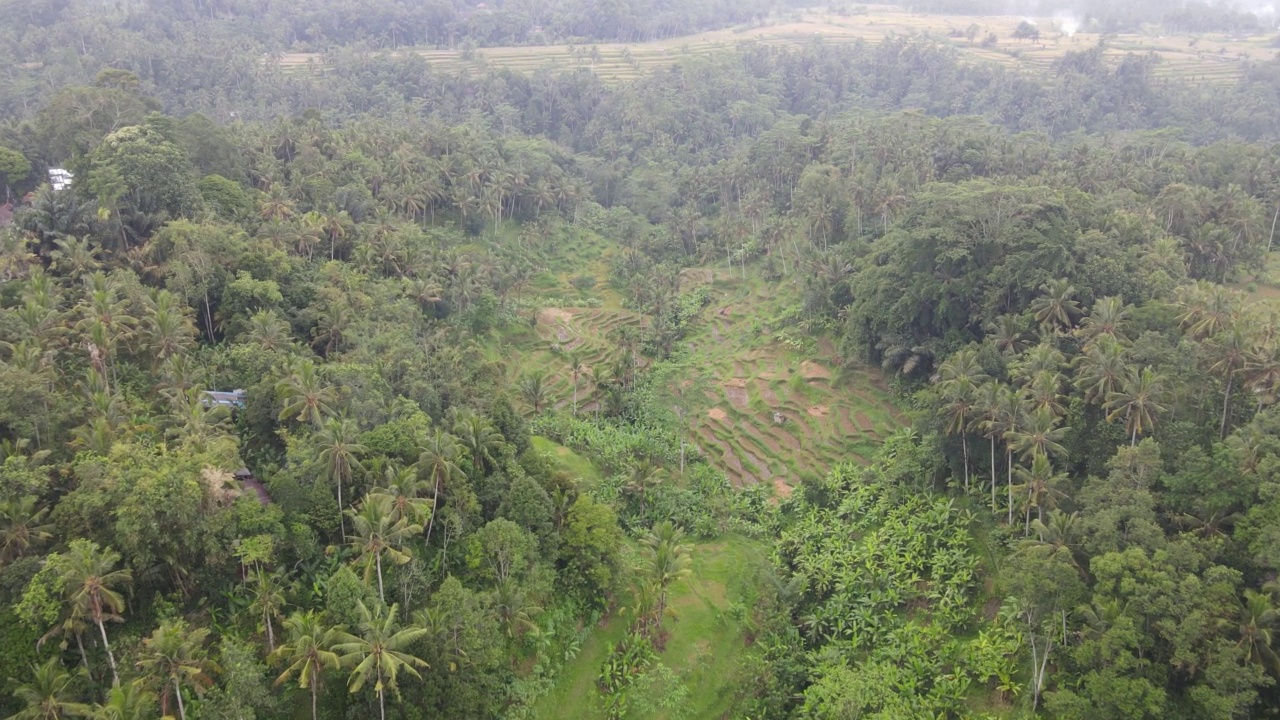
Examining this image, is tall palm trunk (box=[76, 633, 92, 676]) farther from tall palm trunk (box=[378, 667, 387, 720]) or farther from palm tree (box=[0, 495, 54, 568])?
tall palm trunk (box=[378, 667, 387, 720])

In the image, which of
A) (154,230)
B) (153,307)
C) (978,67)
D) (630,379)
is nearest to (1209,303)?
(630,379)

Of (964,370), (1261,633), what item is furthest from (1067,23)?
(1261,633)

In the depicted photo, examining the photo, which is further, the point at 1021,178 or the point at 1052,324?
the point at 1021,178

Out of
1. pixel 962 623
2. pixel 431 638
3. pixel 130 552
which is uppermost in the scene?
pixel 130 552

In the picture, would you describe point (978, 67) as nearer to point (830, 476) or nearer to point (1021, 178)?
point (1021, 178)

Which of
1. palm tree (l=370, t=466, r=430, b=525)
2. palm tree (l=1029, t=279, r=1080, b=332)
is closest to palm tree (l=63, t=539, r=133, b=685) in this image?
palm tree (l=370, t=466, r=430, b=525)

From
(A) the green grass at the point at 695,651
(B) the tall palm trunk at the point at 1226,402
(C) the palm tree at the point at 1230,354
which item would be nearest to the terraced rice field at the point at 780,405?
(A) the green grass at the point at 695,651
